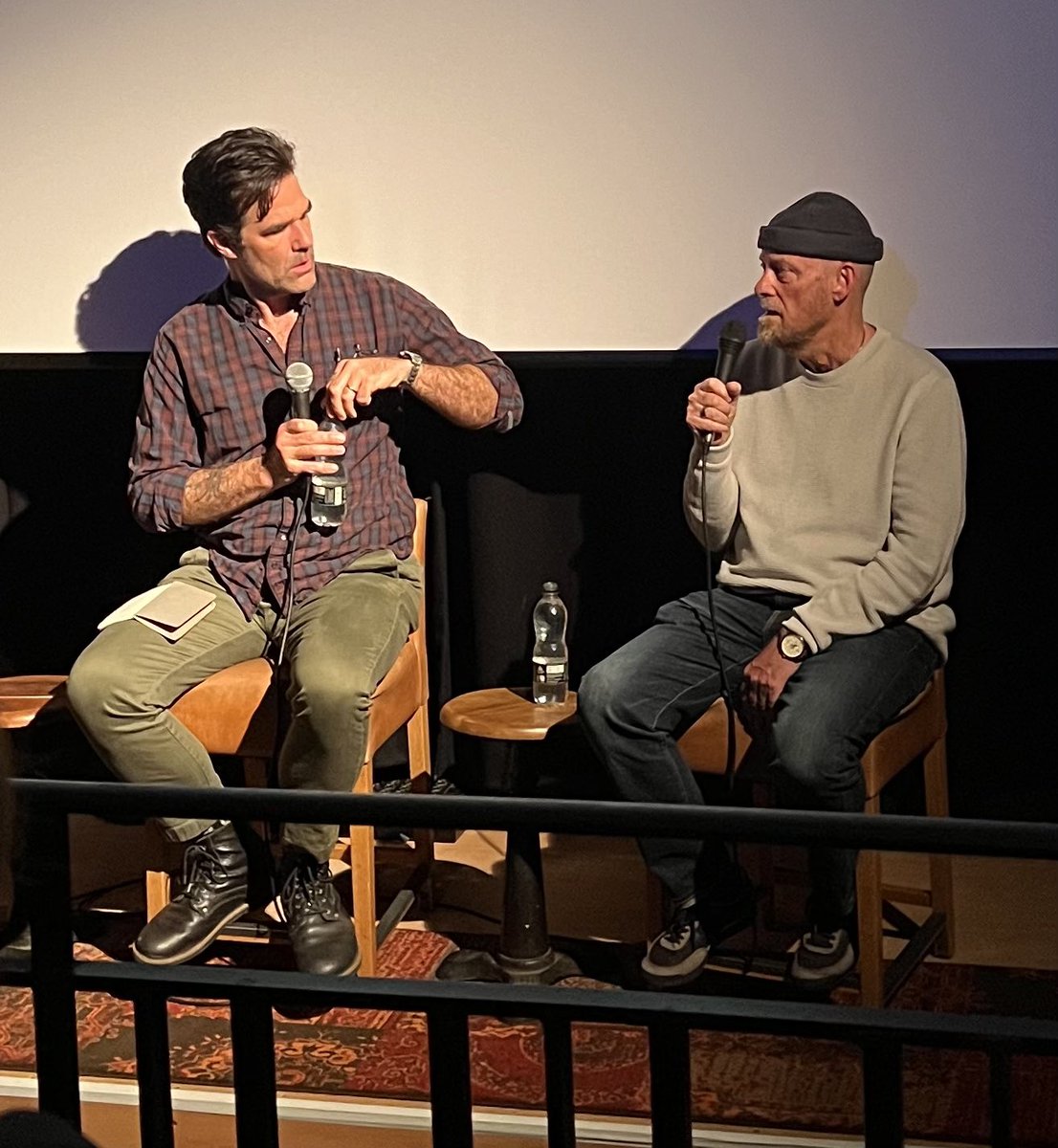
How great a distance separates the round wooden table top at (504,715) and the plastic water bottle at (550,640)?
0.10 metres

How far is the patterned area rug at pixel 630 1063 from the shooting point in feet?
7.60

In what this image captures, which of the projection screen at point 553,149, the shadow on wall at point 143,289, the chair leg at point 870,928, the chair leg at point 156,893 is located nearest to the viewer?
the chair leg at point 870,928

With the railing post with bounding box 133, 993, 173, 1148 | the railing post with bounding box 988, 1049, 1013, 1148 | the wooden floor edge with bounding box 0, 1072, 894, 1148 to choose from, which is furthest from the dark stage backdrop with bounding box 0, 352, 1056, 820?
the railing post with bounding box 988, 1049, 1013, 1148

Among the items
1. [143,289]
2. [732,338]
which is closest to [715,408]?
[732,338]

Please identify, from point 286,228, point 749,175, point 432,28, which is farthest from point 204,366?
point 749,175

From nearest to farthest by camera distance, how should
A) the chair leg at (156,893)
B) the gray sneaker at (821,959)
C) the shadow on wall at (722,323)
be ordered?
the gray sneaker at (821,959) < the chair leg at (156,893) < the shadow on wall at (722,323)

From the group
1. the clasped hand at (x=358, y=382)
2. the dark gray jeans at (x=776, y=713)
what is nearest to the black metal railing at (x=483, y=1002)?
the dark gray jeans at (x=776, y=713)

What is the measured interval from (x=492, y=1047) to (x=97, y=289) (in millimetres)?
1783

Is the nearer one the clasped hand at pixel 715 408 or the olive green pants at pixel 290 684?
the olive green pants at pixel 290 684

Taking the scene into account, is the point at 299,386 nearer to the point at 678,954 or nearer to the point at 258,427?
the point at 258,427

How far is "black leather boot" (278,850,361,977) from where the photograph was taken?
2.74 meters

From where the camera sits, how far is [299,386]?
3002 mm

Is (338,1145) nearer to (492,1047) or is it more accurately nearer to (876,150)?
(492,1047)

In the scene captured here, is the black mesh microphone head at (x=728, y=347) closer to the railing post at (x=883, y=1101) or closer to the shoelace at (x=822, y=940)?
the shoelace at (x=822, y=940)
